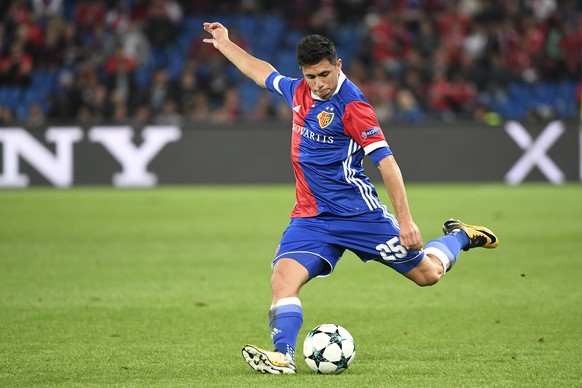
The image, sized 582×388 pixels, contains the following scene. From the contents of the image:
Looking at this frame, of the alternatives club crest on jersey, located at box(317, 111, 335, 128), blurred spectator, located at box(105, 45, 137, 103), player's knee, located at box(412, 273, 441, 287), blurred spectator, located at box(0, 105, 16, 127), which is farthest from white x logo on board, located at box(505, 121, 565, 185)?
club crest on jersey, located at box(317, 111, 335, 128)

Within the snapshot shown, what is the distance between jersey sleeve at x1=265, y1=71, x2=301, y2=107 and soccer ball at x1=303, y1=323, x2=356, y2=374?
1.45 m

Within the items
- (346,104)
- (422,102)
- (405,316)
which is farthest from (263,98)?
(346,104)

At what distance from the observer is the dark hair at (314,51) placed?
6000 millimetres

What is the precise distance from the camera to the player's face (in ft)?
19.9

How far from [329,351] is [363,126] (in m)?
1.30

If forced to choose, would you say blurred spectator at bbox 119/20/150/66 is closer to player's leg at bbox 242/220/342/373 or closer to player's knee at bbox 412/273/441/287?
player's knee at bbox 412/273/441/287

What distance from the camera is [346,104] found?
6152 millimetres

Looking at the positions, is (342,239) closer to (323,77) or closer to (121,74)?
(323,77)

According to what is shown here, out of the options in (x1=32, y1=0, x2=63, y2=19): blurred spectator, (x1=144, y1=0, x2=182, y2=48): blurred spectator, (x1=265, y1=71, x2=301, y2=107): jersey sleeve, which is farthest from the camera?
(x1=32, y1=0, x2=63, y2=19): blurred spectator

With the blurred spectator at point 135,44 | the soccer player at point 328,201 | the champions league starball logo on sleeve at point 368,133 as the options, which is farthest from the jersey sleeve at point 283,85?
the blurred spectator at point 135,44

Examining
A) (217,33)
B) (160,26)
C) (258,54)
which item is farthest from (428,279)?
(160,26)

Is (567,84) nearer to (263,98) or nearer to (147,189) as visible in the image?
(263,98)

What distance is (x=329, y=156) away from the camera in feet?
20.8

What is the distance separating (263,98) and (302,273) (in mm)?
16379
